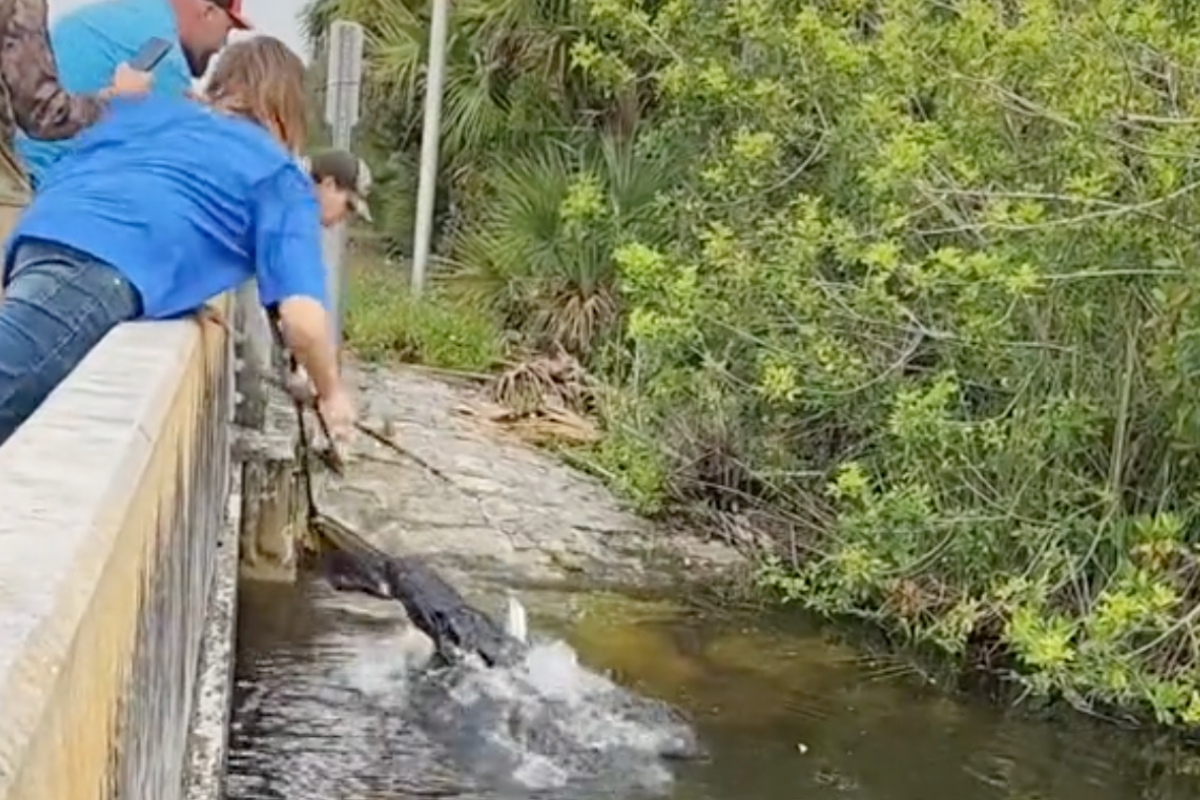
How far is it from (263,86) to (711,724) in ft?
14.3

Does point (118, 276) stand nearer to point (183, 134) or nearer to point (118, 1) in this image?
point (183, 134)

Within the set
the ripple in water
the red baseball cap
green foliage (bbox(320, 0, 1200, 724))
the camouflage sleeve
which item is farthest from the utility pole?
the camouflage sleeve

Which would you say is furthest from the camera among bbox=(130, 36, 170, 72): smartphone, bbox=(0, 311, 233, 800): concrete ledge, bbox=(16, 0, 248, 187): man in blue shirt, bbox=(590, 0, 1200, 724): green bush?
bbox=(590, 0, 1200, 724): green bush

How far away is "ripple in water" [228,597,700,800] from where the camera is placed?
688 centimetres

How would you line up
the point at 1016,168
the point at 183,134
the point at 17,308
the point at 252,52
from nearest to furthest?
the point at 17,308 → the point at 183,134 → the point at 252,52 → the point at 1016,168

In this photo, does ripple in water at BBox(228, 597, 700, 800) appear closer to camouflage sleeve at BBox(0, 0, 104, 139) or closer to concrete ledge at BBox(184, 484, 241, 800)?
concrete ledge at BBox(184, 484, 241, 800)

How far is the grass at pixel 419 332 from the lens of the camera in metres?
14.8

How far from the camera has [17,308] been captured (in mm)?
3850

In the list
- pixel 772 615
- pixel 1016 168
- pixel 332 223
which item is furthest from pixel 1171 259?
pixel 332 223

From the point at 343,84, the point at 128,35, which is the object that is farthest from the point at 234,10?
the point at 343,84

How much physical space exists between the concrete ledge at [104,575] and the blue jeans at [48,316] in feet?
0.27

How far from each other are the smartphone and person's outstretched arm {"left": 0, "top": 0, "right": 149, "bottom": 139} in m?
0.12

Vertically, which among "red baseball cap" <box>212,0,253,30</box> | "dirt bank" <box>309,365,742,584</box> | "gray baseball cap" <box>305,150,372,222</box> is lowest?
"dirt bank" <box>309,365,742,584</box>

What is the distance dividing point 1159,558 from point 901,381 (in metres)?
1.81
